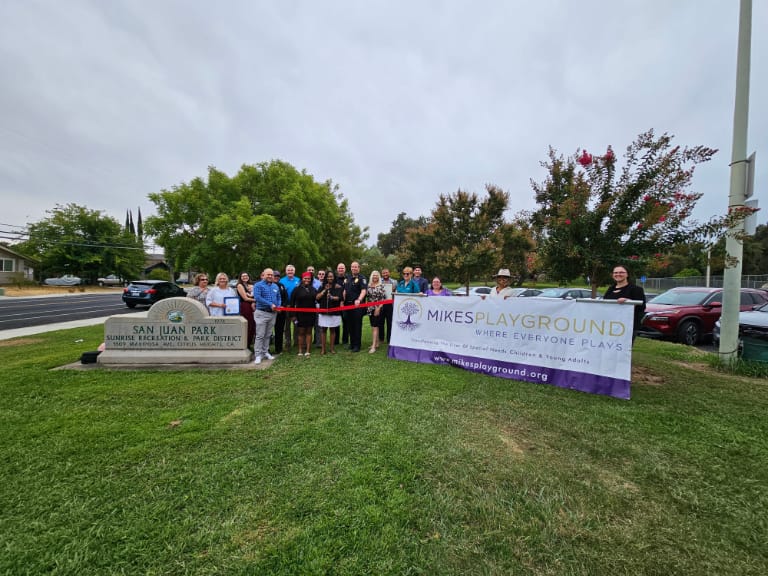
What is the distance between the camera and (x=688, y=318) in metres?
8.76

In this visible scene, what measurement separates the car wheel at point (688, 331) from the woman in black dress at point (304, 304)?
9772 mm

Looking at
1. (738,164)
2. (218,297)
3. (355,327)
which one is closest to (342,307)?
(355,327)

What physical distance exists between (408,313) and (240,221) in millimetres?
13805

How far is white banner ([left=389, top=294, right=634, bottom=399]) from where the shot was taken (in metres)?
4.62

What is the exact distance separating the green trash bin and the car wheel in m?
3.23

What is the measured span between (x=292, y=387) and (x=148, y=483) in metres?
2.27

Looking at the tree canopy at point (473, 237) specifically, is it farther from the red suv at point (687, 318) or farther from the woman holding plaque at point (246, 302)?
the woman holding plaque at point (246, 302)

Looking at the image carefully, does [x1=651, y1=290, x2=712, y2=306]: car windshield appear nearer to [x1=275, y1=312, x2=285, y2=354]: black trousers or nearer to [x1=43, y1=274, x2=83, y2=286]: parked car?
[x1=275, y1=312, x2=285, y2=354]: black trousers

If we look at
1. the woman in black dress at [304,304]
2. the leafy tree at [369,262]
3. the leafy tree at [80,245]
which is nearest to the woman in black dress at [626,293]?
the woman in black dress at [304,304]

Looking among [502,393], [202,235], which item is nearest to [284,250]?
[202,235]

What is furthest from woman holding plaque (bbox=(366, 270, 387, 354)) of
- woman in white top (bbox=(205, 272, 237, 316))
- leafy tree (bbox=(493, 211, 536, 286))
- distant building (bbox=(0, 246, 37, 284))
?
distant building (bbox=(0, 246, 37, 284))

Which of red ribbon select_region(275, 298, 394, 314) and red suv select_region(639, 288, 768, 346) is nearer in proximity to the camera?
red ribbon select_region(275, 298, 394, 314)

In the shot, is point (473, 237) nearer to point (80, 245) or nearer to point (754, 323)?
point (754, 323)

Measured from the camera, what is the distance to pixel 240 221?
670 inches
